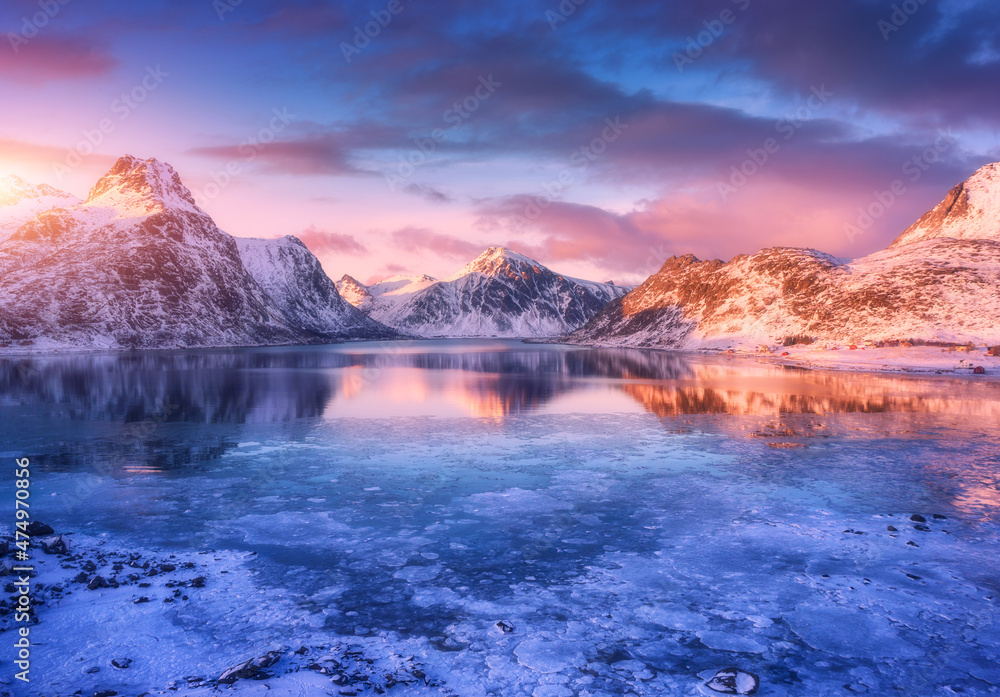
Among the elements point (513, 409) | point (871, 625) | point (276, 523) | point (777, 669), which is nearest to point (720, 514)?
point (871, 625)

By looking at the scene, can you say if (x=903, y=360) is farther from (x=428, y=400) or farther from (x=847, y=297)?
(x=428, y=400)

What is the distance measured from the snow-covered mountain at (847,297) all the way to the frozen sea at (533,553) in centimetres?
10257

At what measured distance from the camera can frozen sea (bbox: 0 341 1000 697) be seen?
885 cm

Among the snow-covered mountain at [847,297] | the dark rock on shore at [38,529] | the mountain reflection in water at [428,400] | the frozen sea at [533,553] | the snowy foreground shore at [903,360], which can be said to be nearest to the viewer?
the frozen sea at [533,553]

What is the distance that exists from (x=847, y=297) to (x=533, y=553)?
148 m

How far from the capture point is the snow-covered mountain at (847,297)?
379ft

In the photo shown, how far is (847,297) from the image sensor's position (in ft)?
453

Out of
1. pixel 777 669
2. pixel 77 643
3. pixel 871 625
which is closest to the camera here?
pixel 777 669

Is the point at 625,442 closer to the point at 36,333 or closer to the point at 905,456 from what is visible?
the point at 905,456

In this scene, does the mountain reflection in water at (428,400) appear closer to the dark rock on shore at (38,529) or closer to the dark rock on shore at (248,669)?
the dark rock on shore at (38,529)

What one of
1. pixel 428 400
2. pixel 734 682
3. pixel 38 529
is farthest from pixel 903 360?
pixel 38 529

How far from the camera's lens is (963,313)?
11194 cm

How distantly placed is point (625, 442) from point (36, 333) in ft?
548

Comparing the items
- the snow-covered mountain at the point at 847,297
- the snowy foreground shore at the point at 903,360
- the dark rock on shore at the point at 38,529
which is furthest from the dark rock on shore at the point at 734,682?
the snow-covered mountain at the point at 847,297
